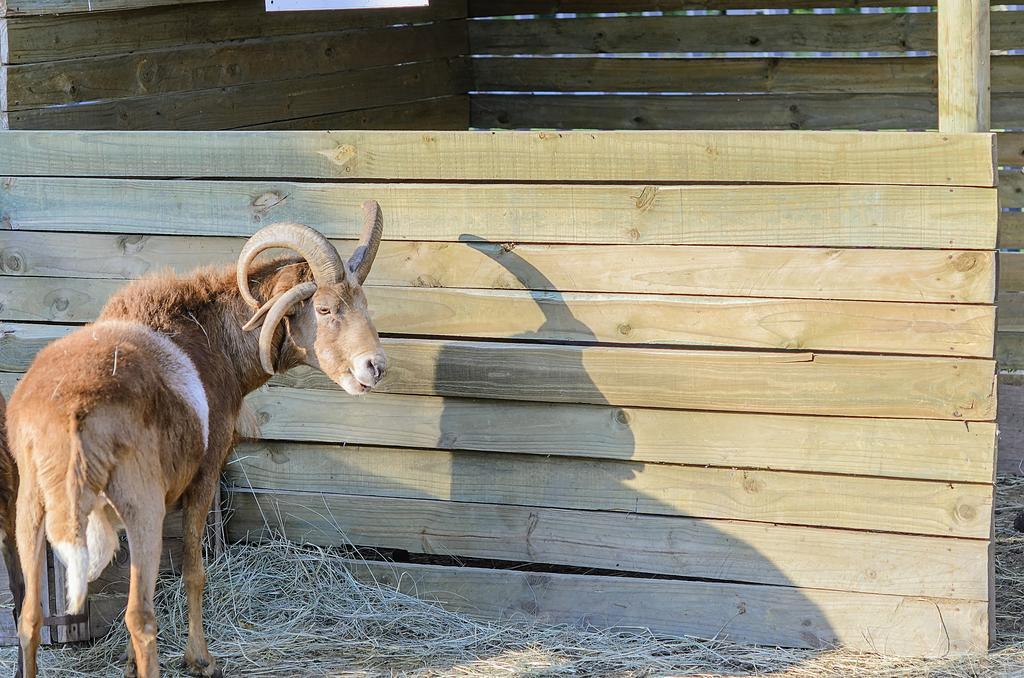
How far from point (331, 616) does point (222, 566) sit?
21.9 inches

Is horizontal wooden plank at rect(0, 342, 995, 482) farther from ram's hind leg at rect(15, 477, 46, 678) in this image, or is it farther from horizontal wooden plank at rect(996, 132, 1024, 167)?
horizontal wooden plank at rect(996, 132, 1024, 167)

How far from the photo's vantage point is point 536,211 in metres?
4.48

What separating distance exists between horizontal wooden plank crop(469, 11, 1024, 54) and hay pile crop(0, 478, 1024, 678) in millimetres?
4051

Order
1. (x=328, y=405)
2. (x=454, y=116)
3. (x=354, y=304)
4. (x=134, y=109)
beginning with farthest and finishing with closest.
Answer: (x=454, y=116), (x=134, y=109), (x=328, y=405), (x=354, y=304)

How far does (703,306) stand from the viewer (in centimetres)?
434

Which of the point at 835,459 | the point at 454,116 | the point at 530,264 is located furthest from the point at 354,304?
the point at 454,116

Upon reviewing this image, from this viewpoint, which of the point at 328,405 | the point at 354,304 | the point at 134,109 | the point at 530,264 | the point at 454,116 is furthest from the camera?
the point at 454,116

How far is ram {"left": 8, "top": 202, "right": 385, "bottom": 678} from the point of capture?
354 cm

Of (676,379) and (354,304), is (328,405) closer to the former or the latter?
(354,304)

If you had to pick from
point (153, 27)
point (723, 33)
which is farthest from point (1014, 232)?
point (153, 27)

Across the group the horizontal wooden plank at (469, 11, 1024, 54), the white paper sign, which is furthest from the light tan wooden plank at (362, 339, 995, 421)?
the horizontal wooden plank at (469, 11, 1024, 54)

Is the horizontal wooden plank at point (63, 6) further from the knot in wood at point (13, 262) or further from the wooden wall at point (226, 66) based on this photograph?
the knot in wood at point (13, 262)

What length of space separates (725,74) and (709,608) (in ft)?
15.8

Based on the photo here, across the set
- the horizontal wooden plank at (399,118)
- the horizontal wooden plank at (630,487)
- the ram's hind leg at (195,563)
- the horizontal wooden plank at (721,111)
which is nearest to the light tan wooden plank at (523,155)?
the horizontal wooden plank at (630,487)
